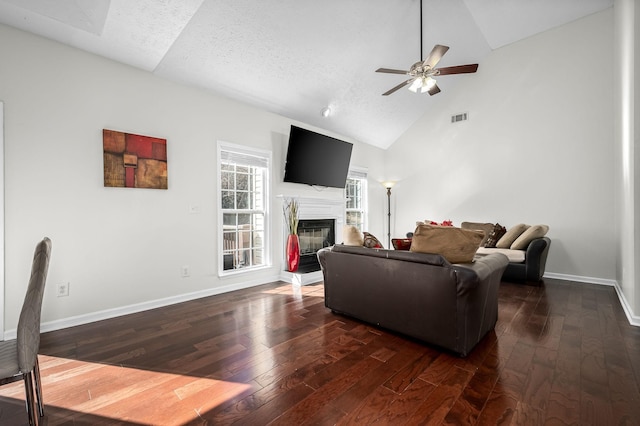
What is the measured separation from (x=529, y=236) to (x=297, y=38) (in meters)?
4.26

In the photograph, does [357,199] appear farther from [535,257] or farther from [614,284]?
[614,284]

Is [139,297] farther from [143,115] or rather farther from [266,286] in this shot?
[143,115]

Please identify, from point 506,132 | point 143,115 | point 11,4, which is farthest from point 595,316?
point 11,4

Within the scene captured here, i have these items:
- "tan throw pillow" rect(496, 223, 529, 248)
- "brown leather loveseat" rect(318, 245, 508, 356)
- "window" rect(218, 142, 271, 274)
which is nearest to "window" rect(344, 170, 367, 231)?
"window" rect(218, 142, 271, 274)

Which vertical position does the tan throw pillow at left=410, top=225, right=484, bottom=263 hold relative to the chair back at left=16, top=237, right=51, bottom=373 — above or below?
above

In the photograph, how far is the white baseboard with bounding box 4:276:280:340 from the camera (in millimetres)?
2701

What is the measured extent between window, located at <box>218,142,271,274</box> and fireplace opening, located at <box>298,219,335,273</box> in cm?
80

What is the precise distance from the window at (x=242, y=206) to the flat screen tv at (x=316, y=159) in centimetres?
44

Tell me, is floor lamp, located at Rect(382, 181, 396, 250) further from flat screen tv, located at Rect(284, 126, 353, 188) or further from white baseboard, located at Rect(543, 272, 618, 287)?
white baseboard, located at Rect(543, 272, 618, 287)

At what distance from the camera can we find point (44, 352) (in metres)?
2.30

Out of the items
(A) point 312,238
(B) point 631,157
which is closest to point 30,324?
(A) point 312,238

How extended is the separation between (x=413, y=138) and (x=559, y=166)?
2676 millimetres

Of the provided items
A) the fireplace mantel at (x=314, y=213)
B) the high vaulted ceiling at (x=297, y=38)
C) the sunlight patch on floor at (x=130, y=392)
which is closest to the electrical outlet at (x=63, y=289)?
the sunlight patch on floor at (x=130, y=392)

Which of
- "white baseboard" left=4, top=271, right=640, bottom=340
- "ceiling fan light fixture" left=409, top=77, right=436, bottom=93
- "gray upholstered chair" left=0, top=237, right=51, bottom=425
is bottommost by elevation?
"white baseboard" left=4, top=271, right=640, bottom=340
